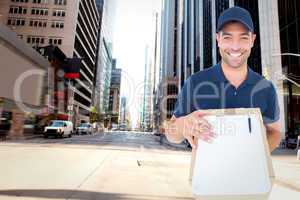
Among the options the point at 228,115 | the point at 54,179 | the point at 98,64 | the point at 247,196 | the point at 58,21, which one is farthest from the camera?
the point at 98,64

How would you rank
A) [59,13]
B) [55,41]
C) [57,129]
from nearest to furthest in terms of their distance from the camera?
[57,129]
[55,41]
[59,13]

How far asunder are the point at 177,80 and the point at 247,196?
367ft

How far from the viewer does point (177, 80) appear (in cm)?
11262

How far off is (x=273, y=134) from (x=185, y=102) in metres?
0.63

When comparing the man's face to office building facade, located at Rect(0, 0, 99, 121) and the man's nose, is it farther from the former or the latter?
office building facade, located at Rect(0, 0, 99, 121)

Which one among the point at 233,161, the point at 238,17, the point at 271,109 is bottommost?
the point at 233,161

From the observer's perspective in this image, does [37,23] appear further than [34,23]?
Yes

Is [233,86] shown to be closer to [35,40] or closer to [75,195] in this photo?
[75,195]

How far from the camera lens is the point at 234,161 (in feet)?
5.28

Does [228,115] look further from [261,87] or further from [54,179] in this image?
[54,179]

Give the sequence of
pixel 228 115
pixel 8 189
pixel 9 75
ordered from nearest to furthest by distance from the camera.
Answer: pixel 228 115, pixel 8 189, pixel 9 75

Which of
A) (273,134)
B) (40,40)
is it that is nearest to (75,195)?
(273,134)

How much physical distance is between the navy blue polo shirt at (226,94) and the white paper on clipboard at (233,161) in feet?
0.86

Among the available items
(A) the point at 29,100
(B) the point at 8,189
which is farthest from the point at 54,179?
(A) the point at 29,100
